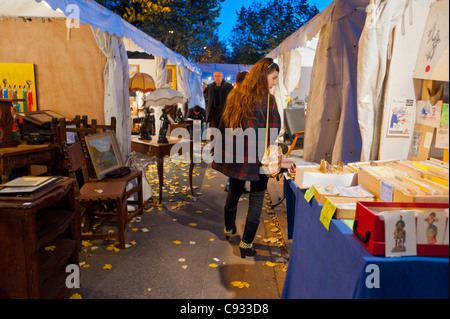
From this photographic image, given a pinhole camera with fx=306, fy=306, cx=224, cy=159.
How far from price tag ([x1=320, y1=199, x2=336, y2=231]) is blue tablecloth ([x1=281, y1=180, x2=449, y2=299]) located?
0.04 metres

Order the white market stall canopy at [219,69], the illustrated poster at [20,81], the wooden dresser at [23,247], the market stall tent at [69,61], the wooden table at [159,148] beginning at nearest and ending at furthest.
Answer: the wooden dresser at [23,247], the market stall tent at [69,61], the illustrated poster at [20,81], the wooden table at [159,148], the white market stall canopy at [219,69]

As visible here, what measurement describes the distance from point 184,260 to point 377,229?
97.6 inches

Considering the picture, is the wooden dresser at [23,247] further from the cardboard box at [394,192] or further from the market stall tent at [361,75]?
the market stall tent at [361,75]

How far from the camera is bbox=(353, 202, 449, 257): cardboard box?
1.29m

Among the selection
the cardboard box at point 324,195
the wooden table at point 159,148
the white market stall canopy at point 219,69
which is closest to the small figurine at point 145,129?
the wooden table at point 159,148

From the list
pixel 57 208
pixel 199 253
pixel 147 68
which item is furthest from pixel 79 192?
pixel 147 68

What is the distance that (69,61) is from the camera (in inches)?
185

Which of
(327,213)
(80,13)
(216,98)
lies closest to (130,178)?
(80,13)

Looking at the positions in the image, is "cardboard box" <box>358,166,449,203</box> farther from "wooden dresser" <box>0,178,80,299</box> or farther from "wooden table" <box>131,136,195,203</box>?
"wooden table" <box>131,136,195,203</box>

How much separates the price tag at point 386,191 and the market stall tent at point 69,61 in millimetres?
3858

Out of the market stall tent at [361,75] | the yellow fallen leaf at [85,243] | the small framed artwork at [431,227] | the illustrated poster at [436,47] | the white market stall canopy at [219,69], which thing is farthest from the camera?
the white market stall canopy at [219,69]

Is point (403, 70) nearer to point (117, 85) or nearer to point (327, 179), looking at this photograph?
point (327, 179)

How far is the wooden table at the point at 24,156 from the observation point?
11.0 feet

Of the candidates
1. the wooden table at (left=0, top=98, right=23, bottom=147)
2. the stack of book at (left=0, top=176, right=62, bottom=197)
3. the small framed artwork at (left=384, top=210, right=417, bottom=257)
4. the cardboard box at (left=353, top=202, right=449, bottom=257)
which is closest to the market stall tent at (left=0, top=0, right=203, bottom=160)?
the wooden table at (left=0, top=98, right=23, bottom=147)
